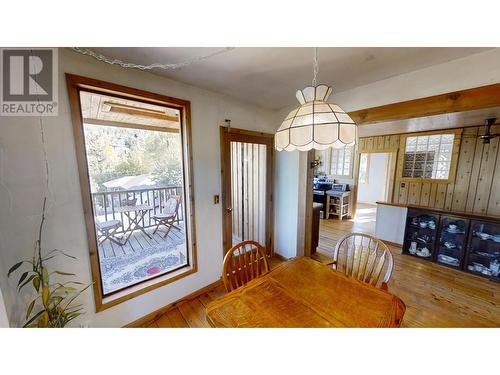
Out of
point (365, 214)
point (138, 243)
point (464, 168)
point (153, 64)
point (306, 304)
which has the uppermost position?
point (153, 64)

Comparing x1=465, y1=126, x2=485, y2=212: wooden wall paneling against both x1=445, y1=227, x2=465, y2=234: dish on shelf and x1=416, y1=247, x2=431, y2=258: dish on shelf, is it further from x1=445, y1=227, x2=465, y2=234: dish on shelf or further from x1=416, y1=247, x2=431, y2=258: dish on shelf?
x1=416, y1=247, x2=431, y2=258: dish on shelf

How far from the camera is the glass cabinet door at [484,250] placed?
7.86ft

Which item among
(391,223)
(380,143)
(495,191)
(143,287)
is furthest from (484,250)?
(143,287)

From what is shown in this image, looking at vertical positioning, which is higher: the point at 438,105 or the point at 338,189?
the point at 438,105

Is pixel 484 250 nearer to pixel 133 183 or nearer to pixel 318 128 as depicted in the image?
pixel 318 128

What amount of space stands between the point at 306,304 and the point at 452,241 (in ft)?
10.7

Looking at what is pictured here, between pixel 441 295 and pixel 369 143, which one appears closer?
pixel 441 295

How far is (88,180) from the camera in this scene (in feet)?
4.45

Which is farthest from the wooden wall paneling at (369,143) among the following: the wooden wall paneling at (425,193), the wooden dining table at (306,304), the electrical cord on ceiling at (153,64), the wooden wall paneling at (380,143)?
the electrical cord on ceiling at (153,64)

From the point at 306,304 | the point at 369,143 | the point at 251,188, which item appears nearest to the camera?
the point at 306,304

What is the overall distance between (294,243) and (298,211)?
51 cm

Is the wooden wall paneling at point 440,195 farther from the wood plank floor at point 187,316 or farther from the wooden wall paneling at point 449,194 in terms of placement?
the wood plank floor at point 187,316

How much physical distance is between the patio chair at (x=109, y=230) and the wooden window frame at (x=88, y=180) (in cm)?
146
